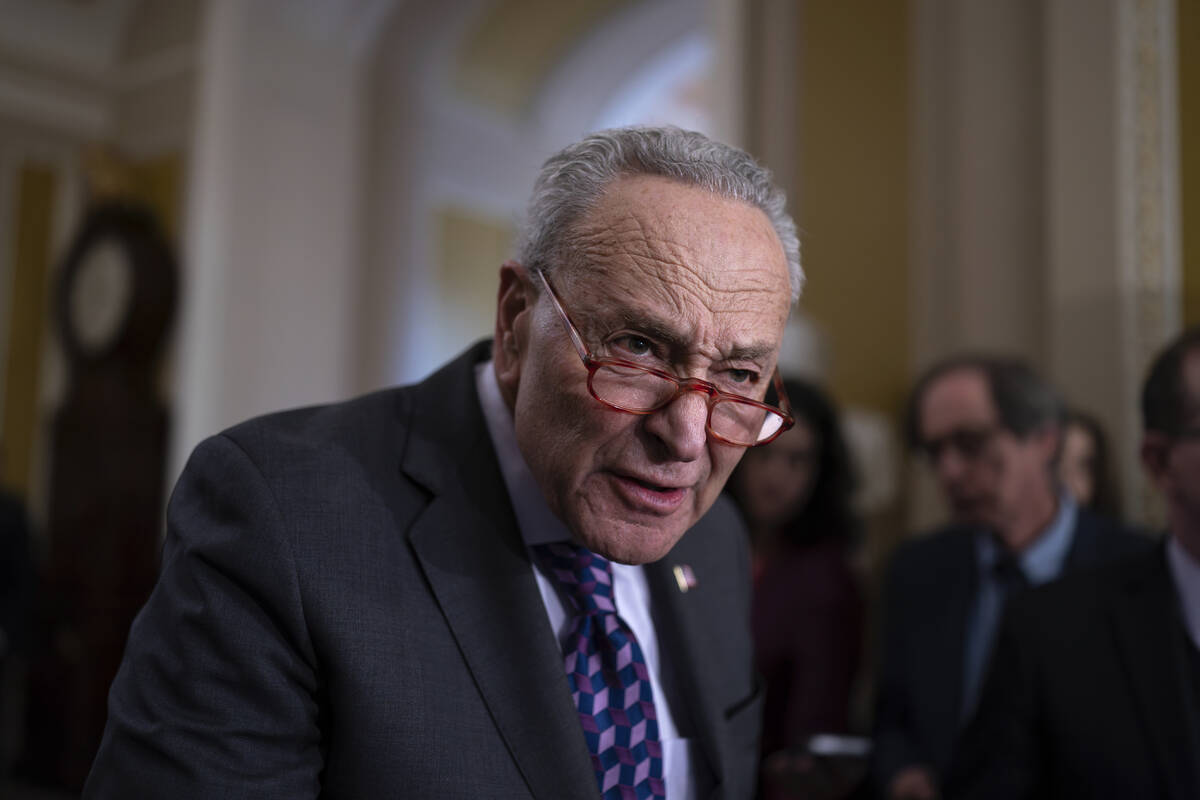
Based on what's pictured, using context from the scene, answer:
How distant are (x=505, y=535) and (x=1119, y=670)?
1.07 metres

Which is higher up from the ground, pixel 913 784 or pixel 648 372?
pixel 648 372

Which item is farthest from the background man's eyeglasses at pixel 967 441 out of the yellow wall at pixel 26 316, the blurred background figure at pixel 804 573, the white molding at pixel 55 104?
the yellow wall at pixel 26 316

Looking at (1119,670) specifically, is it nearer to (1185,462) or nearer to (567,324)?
(1185,462)

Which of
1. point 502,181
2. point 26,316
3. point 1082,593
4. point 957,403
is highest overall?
point 502,181

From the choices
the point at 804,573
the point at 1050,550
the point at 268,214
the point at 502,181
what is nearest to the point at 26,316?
the point at 268,214

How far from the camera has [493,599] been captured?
1.23 meters

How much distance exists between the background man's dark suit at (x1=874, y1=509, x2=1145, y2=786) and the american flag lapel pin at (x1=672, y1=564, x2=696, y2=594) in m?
1.26

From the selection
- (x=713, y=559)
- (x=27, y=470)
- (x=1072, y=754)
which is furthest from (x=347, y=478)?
(x=27, y=470)

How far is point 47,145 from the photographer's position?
6488 mm

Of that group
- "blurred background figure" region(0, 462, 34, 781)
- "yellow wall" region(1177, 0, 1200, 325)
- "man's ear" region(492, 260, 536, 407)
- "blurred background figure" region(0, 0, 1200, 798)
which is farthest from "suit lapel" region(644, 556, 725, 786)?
"blurred background figure" region(0, 462, 34, 781)

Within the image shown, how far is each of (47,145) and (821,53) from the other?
188 inches

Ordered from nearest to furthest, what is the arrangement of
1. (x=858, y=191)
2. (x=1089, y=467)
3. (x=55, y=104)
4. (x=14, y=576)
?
(x=1089, y=467), (x=858, y=191), (x=14, y=576), (x=55, y=104)

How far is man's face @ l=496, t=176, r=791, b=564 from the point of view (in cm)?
114

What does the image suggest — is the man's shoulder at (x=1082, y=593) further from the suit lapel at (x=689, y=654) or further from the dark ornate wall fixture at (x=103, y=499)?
the dark ornate wall fixture at (x=103, y=499)
